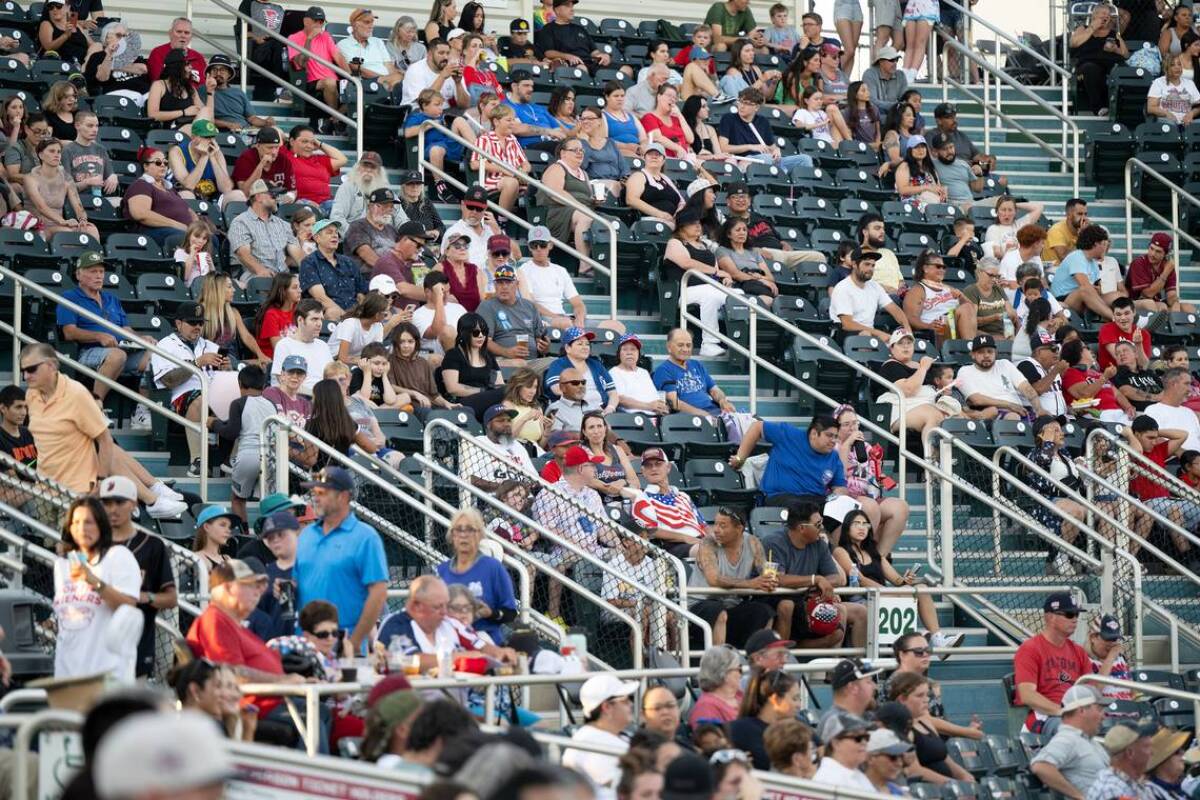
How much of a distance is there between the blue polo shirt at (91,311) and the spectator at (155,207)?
119 cm

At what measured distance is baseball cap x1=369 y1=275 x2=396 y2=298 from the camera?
46.8 feet

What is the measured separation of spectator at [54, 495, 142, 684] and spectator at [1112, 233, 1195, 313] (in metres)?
10.9

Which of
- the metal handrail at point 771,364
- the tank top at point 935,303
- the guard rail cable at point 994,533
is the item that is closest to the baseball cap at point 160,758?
the guard rail cable at point 994,533

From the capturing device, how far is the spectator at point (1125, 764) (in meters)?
10.1

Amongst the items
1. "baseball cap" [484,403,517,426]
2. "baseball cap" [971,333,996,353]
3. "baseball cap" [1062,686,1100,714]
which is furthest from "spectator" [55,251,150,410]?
"baseball cap" [971,333,996,353]

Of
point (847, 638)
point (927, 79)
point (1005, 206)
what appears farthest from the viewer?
point (927, 79)

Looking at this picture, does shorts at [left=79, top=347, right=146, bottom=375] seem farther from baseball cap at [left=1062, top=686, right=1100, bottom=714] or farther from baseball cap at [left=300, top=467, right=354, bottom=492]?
baseball cap at [left=1062, top=686, right=1100, bottom=714]

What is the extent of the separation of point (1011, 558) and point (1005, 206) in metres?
5.12

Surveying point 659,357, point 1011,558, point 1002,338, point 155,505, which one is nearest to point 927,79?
point 1002,338

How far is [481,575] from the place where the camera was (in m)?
10.3

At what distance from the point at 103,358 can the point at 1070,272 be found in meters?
8.29

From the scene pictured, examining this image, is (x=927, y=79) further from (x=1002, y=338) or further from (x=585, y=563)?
(x=585, y=563)

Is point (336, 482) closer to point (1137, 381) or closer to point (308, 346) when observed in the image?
point (308, 346)

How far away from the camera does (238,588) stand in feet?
29.0
